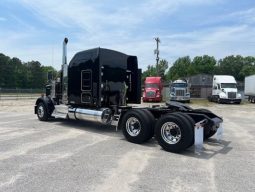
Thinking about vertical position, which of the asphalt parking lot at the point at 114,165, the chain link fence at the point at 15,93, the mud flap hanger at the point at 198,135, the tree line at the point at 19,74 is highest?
the tree line at the point at 19,74

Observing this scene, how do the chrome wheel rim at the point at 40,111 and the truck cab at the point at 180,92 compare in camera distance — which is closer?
the chrome wheel rim at the point at 40,111

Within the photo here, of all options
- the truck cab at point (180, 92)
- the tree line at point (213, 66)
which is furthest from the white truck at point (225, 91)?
the tree line at point (213, 66)

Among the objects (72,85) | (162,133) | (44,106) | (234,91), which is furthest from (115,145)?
(234,91)

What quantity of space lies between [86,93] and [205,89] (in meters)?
48.6

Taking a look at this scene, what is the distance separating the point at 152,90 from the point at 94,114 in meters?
28.3

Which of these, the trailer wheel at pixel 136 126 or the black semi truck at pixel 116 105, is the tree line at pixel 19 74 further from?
the trailer wheel at pixel 136 126

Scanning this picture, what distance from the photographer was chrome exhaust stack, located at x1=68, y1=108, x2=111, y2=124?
10911mm

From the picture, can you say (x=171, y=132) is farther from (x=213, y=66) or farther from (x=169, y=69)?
(x=213, y=66)

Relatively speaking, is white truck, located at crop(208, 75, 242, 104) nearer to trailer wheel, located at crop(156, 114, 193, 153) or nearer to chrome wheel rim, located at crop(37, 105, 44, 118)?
chrome wheel rim, located at crop(37, 105, 44, 118)

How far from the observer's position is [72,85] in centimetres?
1235

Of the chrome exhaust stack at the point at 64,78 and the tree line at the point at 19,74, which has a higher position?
the tree line at the point at 19,74

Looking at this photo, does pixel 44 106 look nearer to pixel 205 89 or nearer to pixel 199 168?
pixel 199 168

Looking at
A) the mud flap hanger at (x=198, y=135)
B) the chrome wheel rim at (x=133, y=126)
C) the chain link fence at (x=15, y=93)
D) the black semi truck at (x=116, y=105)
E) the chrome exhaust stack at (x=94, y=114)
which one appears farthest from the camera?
the chain link fence at (x=15, y=93)

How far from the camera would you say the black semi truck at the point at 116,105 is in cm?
844
